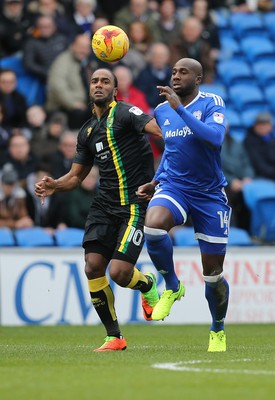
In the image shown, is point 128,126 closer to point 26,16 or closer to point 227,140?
point 227,140

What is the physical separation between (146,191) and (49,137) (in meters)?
7.88

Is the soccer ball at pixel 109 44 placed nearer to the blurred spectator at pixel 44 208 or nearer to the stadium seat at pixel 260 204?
the blurred spectator at pixel 44 208

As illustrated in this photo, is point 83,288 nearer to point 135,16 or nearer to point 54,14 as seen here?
point 54,14

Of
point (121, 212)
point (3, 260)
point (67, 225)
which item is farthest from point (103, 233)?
point (67, 225)

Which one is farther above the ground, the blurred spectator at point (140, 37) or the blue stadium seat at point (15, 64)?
the blurred spectator at point (140, 37)

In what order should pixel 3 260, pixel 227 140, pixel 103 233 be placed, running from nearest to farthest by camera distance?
pixel 103 233 → pixel 3 260 → pixel 227 140

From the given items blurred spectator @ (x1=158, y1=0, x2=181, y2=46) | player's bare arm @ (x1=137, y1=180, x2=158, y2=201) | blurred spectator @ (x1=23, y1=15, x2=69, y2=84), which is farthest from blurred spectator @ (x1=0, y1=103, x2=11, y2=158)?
player's bare arm @ (x1=137, y1=180, x2=158, y2=201)

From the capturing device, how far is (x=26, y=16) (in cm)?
2020

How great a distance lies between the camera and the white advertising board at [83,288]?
15.6 metres

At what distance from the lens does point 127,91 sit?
18.7 metres

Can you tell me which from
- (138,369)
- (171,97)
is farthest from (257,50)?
(138,369)

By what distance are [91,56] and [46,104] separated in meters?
1.18

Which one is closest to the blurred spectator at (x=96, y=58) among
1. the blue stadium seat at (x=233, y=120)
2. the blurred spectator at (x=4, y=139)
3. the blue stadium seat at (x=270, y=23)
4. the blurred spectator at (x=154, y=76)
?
the blurred spectator at (x=154, y=76)

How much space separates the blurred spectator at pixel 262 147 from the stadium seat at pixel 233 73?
3.50 meters
